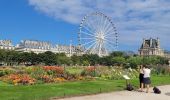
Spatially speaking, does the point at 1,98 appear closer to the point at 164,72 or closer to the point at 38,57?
the point at 164,72

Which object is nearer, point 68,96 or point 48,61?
point 68,96

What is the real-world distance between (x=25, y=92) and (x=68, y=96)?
8.01ft

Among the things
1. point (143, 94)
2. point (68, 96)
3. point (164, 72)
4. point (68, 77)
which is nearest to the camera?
point (68, 96)

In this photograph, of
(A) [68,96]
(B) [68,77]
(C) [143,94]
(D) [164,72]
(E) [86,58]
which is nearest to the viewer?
(A) [68,96]

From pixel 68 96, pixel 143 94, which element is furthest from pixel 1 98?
pixel 143 94

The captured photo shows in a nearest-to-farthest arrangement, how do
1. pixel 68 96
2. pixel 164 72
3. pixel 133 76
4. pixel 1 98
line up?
pixel 1 98 < pixel 68 96 < pixel 133 76 < pixel 164 72

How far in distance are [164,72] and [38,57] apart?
98.1 m

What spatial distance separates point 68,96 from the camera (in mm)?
19062

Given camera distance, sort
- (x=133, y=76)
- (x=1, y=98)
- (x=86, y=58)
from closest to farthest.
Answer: (x=1, y=98)
(x=133, y=76)
(x=86, y=58)

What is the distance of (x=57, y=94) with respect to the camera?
19344 mm

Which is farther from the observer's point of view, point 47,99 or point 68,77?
point 68,77

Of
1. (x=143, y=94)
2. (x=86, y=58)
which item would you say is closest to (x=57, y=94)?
(x=143, y=94)

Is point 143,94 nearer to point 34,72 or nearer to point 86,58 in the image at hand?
point 34,72

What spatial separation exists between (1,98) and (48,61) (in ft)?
393
